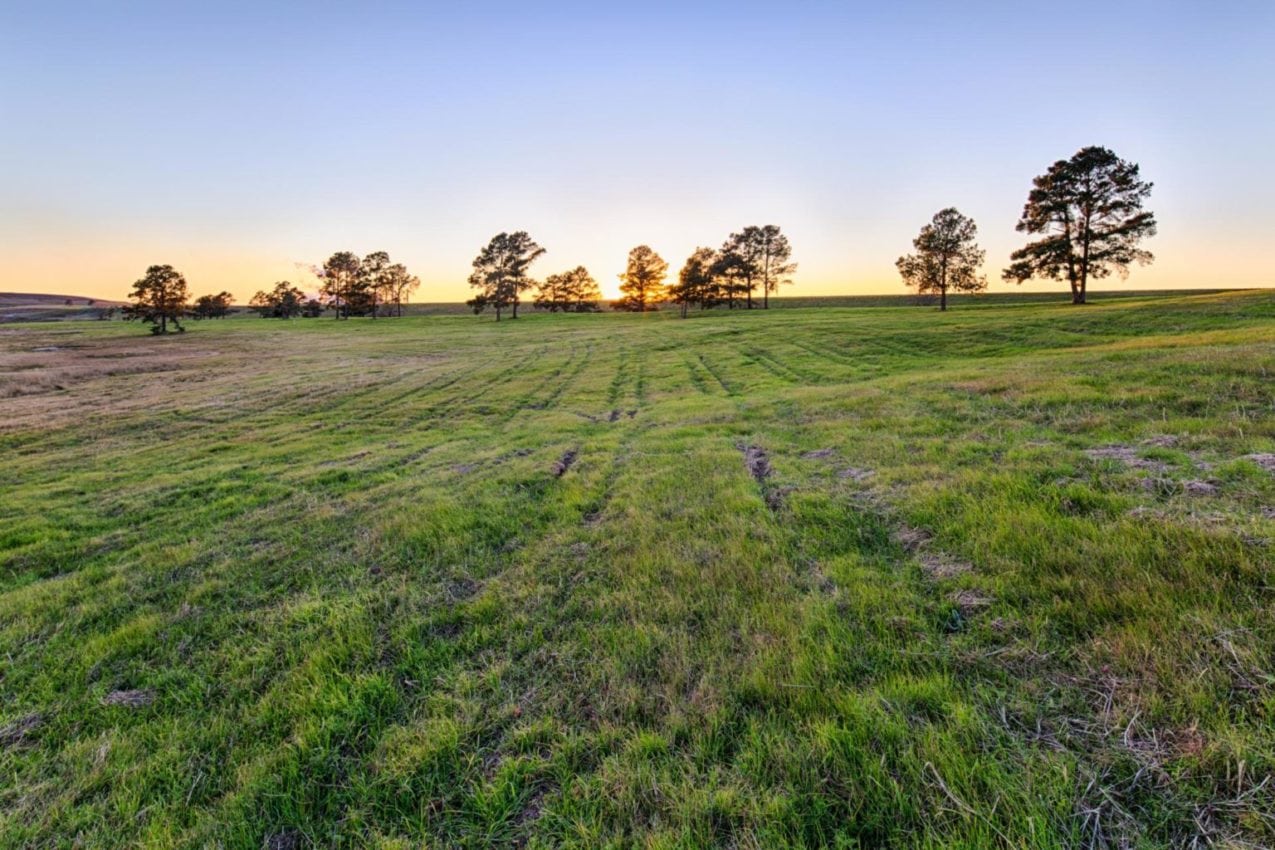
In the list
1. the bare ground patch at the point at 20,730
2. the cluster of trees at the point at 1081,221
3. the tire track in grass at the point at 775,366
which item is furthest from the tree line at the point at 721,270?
the bare ground patch at the point at 20,730

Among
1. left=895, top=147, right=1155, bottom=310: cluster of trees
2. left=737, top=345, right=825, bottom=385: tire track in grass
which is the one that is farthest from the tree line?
left=737, top=345, right=825, bottom=385: tire track in grass

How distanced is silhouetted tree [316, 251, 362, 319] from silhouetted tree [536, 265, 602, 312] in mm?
36422

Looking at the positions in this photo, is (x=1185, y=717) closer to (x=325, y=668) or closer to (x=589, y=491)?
(x=325, y=668)

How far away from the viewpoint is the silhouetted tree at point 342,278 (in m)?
99.6

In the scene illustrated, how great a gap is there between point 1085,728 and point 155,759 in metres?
5.60

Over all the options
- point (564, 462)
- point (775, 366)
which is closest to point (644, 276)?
point (775, 366)

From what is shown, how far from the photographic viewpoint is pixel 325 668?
4145 mm

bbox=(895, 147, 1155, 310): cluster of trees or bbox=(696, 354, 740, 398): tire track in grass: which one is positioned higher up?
bbox=(895, 147, 1155, 310): cluster of trees

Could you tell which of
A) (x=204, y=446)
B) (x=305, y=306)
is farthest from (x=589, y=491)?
(x=305, y=306)

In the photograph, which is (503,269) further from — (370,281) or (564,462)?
(564,462)

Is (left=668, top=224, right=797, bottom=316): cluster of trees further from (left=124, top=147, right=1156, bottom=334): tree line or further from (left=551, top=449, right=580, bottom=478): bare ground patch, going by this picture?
(left=551, top=449, right=580, bottom=478): bare ground patch

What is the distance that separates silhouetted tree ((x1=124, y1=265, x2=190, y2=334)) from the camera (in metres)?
58.2

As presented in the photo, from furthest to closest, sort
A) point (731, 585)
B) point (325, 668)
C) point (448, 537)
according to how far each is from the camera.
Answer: point (448, 537) < point (731, 585) < point (325, 668)

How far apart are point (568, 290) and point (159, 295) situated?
61.2m
